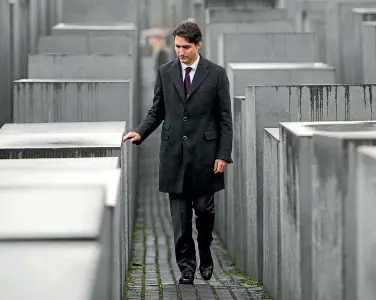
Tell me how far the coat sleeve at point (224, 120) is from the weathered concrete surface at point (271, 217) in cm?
29

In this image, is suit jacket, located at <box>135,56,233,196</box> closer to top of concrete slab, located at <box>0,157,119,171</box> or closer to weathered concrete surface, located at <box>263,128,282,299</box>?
weathered concrete surface, located at <box>263,128,282,299</box>

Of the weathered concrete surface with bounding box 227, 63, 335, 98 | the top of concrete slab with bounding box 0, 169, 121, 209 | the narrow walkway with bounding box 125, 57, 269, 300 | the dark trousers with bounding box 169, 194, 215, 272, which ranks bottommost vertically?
the narrow walkway with bounding box 125, 57, 269, 300

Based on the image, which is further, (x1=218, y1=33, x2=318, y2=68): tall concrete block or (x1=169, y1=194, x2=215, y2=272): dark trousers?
(x1=218, y1=33, x2=318, y2=68): tall concrete block

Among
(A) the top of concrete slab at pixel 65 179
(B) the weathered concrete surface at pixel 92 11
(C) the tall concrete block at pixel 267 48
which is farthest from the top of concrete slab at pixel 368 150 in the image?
(B) the weathered concrete surface at pixel 92 11

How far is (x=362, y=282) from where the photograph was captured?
15.2ft

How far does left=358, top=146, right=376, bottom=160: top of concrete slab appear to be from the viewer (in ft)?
14.7

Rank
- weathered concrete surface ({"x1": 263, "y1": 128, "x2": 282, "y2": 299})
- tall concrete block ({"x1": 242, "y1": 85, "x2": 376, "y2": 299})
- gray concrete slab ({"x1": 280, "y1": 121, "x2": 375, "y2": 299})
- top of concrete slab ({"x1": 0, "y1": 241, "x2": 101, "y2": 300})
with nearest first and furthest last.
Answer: top of concrete slab ({"x1": 0, "y1": 241, "x2": 101, "y2": 300}), gray concrete slab ({"x1": 280, "y1": 121, "x2": 375, "y2": 299}), weathered concrete surface ({"x1": 263, "y1": 128, "x2": 282, "y2": 299}), tall concrete block ({"x1": 242, "y1": 85, "x2": 376, "y2": 299})

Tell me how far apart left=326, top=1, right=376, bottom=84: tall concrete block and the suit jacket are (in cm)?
663

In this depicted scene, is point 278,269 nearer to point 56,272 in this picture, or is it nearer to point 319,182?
point 319,182

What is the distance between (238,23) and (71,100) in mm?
6850

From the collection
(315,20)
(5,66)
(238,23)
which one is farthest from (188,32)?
(315,20)

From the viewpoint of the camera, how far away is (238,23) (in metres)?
16.6

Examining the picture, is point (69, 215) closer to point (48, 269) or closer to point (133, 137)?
point (48, 269)

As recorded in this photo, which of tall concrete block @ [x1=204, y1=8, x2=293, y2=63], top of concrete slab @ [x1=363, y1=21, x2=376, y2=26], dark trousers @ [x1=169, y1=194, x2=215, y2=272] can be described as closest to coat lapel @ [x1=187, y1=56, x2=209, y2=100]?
dark trousers @ [x1=169, y1=194, x2=215, y2=272]
